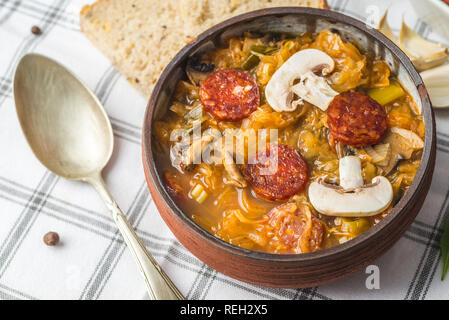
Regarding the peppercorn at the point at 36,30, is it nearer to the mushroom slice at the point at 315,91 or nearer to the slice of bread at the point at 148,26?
the slice of bread at the point at 148,26

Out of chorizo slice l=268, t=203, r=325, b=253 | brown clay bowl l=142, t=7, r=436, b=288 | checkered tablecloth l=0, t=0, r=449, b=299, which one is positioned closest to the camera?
brown clay bowl l=142, t=7, r=436, b=288

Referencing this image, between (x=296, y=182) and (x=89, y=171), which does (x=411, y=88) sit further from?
(x=89, y=171)

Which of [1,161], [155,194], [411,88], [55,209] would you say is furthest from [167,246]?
[411,88]

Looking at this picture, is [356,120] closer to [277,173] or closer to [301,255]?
[277,173]

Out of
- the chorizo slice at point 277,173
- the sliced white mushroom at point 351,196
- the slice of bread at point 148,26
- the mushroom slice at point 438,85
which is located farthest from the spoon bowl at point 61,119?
the mushroom slice at point 438,85

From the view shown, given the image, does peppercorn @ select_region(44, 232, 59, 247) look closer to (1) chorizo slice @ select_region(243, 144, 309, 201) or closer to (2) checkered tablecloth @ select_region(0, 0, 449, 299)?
(2) checkered tablecloth @ select_region(0, 0, 449, 299)

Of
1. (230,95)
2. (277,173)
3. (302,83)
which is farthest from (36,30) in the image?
(277,173)

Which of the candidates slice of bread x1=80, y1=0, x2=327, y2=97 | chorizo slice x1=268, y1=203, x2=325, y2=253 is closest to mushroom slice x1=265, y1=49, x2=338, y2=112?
chorizo slice x1=268, y1=203, x2=325, y2=253
